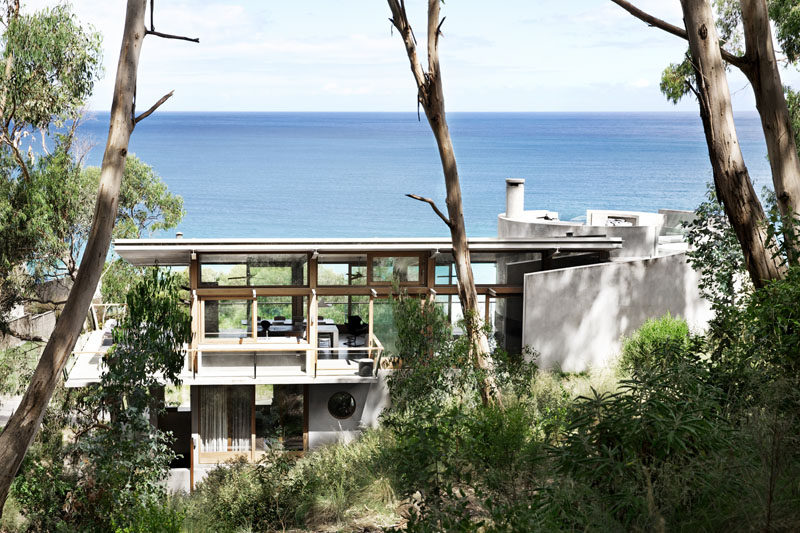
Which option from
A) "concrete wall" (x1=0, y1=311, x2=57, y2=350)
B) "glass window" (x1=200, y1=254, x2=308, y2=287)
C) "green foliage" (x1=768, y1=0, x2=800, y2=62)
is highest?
"green foliage" (x1=768, y1=0, x2=800, y2=62)

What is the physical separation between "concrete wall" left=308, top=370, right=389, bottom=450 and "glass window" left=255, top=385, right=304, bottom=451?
24 cm

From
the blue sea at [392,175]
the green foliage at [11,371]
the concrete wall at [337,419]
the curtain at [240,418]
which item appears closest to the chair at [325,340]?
the concrete wall at [337,419]

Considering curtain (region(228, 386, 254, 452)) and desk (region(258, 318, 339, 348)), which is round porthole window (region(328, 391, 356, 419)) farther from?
curtain (region(228, 386, 254, 452))

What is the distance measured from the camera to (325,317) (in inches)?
598

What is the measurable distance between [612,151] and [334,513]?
386 ft

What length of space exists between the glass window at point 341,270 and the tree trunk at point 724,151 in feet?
30.3

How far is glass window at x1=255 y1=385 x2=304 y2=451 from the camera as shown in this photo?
14.9 metres

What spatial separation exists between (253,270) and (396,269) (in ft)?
8.86

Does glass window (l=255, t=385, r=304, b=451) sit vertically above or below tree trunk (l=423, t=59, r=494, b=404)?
below

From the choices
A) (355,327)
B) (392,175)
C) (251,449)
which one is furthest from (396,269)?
(392,175)

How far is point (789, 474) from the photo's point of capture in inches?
142

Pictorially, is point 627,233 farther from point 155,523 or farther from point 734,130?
point 155,523

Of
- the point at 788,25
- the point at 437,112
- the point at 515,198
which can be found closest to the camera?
the point at 437,112

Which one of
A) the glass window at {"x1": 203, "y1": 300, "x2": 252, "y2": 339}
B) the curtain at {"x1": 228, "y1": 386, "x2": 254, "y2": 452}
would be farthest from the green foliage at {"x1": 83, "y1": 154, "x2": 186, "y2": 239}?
the curtain at {"x1": 228, "y1": 386, "x2": 254, "y2": 452}
